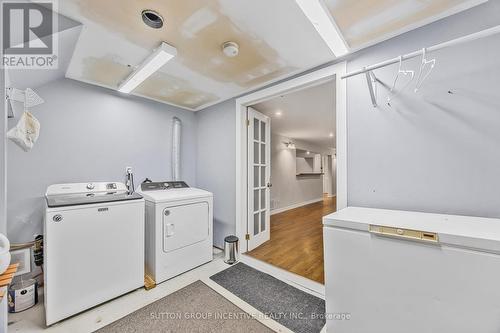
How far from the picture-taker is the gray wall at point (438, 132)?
1.17 meters

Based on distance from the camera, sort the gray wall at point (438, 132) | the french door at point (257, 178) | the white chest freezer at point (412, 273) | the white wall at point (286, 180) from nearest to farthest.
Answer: the white chest freezer at point (412, 273), the gray wall at point (438, 132), the french door at point (257, 178), the white wall at point (286, 180)

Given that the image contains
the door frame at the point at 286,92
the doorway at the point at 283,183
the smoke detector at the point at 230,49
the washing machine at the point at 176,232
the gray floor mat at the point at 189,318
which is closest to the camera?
the gray floor mat at the point at 189,318

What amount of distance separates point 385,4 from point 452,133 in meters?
0.97

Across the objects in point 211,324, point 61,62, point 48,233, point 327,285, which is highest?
point 61,62

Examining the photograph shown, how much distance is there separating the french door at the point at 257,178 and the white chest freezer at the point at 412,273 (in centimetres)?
170

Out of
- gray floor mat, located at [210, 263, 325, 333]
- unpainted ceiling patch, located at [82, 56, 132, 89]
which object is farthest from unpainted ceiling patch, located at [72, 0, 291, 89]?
gray floor mat, located at [210, 263, 325, 333]

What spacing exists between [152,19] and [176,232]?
202 centimetres

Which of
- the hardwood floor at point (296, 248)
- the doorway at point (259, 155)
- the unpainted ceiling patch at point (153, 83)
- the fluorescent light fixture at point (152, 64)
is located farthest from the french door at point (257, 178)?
the fluorescent light fixture at point (152, 64)

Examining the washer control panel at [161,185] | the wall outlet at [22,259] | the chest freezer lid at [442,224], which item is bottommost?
the wall outlet at [22,259]

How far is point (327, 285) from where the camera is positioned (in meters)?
1.24

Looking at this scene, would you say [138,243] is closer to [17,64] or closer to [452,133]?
[17,64]

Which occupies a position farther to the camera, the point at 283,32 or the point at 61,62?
the point at 61,62


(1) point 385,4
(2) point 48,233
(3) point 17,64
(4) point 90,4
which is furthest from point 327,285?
(3) point 17,64

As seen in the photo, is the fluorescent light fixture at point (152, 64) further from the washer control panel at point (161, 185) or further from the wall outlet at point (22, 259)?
the wall outlet at point (22, 259)
